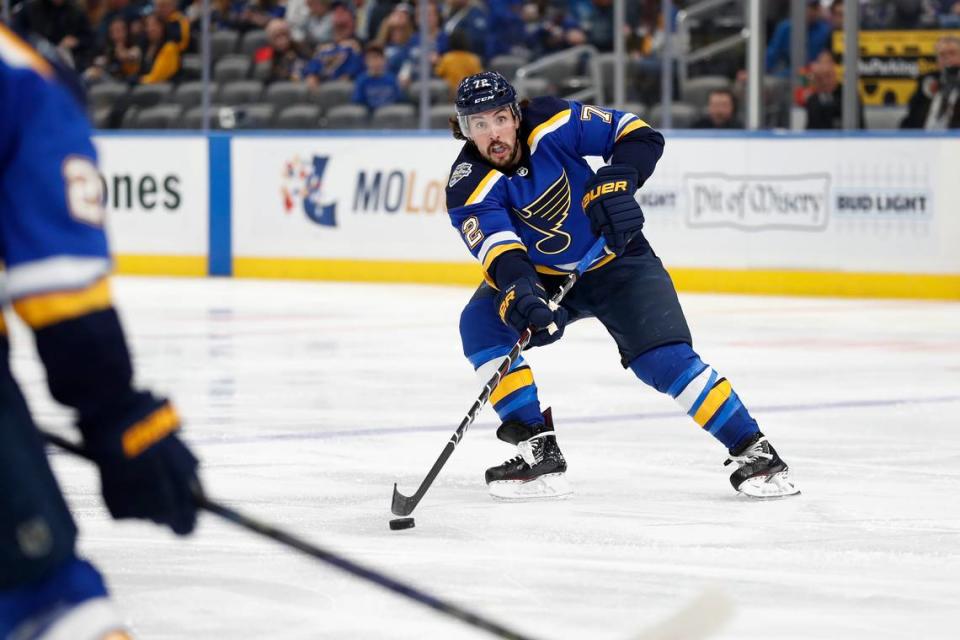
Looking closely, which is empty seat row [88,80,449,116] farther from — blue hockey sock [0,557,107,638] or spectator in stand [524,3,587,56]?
blue hockey sock [0,557,107,638]

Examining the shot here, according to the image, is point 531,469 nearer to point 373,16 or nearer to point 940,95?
point 940,95

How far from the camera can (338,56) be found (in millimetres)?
11289

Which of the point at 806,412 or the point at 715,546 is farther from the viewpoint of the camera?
the point at 806,412

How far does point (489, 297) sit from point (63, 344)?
9.42 ft

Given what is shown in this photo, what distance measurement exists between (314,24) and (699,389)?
7696 mm

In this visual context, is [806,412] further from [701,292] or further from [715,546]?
[701,292]

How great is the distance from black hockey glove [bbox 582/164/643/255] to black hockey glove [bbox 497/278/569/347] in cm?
20

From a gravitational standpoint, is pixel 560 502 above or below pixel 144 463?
below

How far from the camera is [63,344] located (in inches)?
61.7

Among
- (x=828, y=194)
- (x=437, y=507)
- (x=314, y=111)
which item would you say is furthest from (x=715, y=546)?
(x=314, y=111)

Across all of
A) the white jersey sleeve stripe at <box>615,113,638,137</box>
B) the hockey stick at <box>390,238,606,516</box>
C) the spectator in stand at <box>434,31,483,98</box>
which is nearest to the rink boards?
the spectator in stand at <box>434,31,483,98</box>

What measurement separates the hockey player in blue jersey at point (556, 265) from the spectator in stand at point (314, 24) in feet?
23.3

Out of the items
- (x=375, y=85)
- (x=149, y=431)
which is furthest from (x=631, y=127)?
(x=375, y=85)

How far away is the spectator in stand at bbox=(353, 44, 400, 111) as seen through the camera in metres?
10.9
